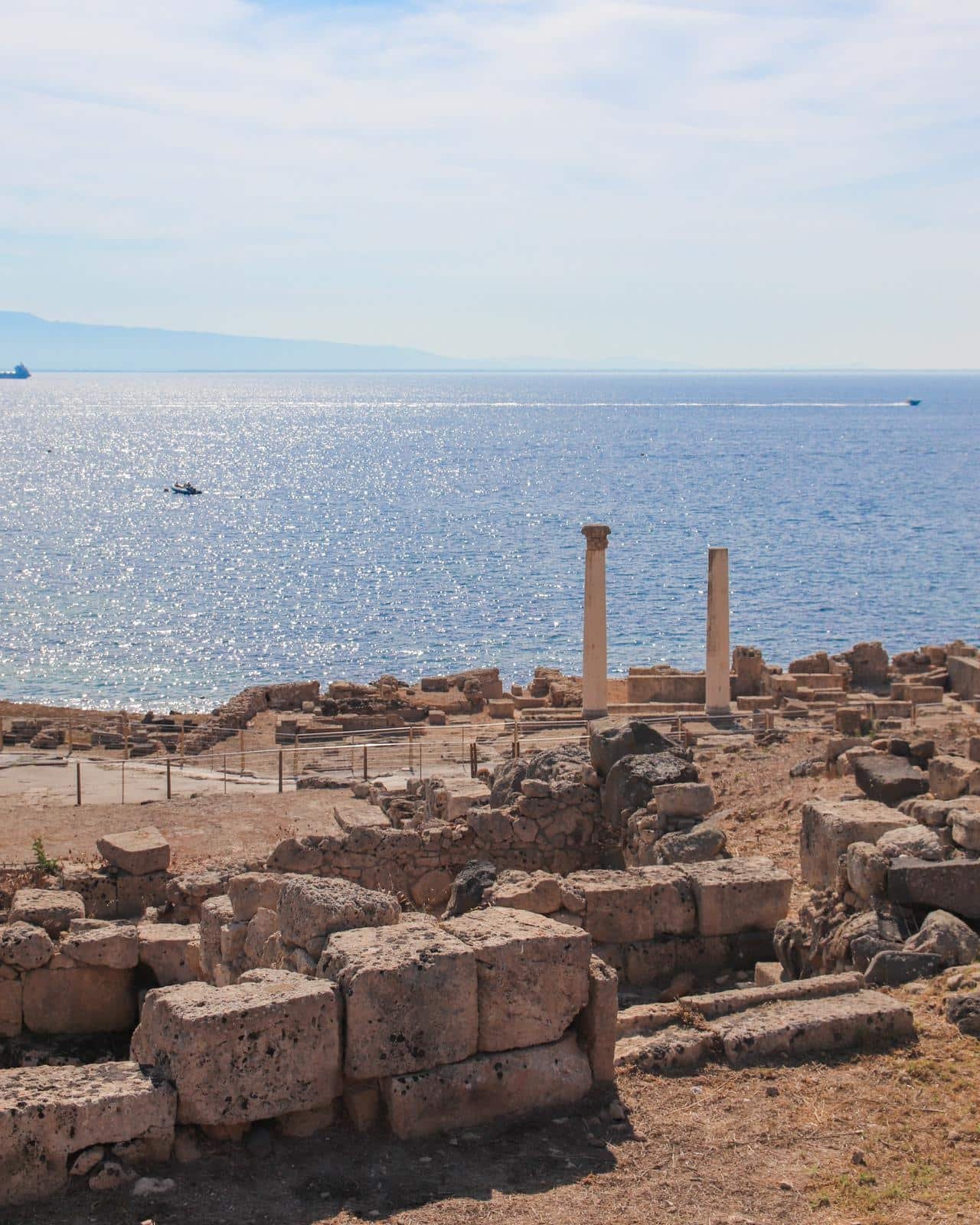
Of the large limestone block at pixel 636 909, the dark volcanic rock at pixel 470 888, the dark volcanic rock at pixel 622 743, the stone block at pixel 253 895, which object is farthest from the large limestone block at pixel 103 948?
the dark volcanic rock at pixel 622 743

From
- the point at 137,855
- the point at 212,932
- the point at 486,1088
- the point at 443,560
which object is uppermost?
the point at 486,1088

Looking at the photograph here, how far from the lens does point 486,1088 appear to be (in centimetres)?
716

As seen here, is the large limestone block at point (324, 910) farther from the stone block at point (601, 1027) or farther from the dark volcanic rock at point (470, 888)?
the dark volcanic rock at point (470, 888)

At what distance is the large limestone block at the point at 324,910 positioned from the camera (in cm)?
812

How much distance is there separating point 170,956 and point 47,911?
1.14 meters

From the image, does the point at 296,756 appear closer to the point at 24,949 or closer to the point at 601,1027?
the point at 24,949

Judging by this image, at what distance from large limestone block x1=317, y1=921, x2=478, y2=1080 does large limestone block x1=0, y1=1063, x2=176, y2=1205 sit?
98 centimetres

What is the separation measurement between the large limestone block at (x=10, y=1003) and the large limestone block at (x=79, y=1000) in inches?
1.7

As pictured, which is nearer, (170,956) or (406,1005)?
(406,1005)

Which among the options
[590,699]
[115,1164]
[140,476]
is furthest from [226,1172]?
[140,476]

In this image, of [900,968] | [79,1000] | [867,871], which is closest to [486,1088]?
[900,968]

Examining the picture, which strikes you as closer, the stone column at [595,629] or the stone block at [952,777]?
the stone block at [952,777]

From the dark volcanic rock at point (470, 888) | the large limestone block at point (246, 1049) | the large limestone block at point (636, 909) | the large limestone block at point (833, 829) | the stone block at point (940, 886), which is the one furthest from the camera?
the dark volcanic rock at point (470, 888)

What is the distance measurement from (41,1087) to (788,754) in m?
14.1
